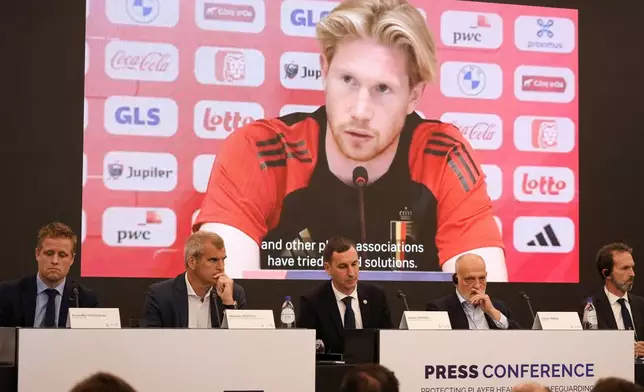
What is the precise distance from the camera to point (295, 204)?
273 inches

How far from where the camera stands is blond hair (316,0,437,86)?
697 centimetres

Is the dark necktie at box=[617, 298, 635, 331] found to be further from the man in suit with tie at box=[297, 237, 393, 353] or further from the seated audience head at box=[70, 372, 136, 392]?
the seated audience head at box=[70, 372, 136, 392]

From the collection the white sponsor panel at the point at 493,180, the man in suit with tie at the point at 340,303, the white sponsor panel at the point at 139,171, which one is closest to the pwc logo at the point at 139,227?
the white sponsor panel at the point at 139,171

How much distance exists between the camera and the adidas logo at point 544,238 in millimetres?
7340

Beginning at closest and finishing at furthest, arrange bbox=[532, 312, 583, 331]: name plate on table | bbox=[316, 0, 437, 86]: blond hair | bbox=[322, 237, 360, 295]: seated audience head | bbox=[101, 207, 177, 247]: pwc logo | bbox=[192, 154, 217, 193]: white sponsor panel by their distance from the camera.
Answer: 1. bbox=[532, 312, 583, 331]: name plate on table
2. bbox=[322, 237, 360, 295]: seated audience head
3. bbox=[101, 207, 177, 247]: pwc logo
4. bbox=[192, 154, 217, 193]: white sponsor panel
5. bbox=[316, 0, 437, 86]: blond hair

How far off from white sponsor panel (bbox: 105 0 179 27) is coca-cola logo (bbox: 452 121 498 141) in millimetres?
2113

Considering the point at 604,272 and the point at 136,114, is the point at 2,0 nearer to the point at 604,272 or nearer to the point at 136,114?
the point at 136,114

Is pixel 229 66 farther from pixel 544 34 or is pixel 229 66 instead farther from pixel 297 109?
pixel 544 34

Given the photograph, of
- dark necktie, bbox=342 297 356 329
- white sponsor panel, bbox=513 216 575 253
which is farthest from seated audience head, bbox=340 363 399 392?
white sponsor panel, bbox=513 216 575 253

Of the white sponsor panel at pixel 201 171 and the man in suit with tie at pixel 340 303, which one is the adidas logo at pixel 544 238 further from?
the white sponsor panel at pixel 201 171

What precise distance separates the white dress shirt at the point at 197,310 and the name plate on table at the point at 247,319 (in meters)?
0.64

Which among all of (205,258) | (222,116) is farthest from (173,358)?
(222,116)

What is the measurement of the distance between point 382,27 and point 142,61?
1662 mm

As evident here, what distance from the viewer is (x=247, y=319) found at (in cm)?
452
